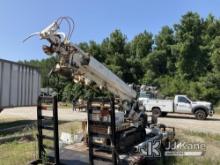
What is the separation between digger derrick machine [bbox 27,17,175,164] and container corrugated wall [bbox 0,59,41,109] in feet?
28.9

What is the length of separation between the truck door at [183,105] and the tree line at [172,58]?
10.3 meters

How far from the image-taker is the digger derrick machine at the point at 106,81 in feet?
30.8

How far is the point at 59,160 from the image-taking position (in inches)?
332

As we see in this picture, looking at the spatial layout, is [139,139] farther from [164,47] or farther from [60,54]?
[164,47]

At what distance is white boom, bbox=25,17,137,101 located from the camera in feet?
30.9

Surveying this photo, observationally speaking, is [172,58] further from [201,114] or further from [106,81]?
[106,81]

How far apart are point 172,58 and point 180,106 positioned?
19203 millimetres

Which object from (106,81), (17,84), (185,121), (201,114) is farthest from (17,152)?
(201,114)

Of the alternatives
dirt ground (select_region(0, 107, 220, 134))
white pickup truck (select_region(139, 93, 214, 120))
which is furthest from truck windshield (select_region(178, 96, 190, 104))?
dirt ground (select_region(0, 107, 220, 134))

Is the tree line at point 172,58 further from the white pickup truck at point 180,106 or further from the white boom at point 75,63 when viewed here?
the white boom at point 75,63

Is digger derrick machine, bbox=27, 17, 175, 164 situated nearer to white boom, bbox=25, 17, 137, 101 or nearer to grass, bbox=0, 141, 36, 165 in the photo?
white boom, bbox=25, 17, 137, 101

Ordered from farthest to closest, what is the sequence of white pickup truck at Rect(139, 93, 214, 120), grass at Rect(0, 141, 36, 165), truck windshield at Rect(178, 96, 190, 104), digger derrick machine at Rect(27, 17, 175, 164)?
truck windshield at Rect(178, 96, 190, 104), white pickup truck at Rect(139, 93, 214, 120), grass at Rect(0, 141, 36, 165), digger derrick machine at Rect(27, 17, 175, 164)

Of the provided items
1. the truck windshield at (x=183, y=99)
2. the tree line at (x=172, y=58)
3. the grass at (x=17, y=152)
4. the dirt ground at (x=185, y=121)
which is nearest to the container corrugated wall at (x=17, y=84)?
the dirt ground at (x=185, y=121)

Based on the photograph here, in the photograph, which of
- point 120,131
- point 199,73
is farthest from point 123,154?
point 199,73
